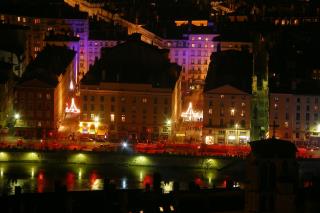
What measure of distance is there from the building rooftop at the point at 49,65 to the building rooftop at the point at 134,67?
87.0 inches

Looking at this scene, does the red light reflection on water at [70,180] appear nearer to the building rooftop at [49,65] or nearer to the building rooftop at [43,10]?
the building rooftop at [49,65]

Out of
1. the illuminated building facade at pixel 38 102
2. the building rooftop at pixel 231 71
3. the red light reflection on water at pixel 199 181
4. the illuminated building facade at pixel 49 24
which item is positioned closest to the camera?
the red light reflection on water at pixel 199 181

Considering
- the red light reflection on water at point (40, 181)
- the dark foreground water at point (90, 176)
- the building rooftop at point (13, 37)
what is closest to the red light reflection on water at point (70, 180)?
the dark foreground water at point (90, 176)

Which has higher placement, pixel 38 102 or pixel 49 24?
pixel 49 24

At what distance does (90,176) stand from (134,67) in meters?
14.1

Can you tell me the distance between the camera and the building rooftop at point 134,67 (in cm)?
7556

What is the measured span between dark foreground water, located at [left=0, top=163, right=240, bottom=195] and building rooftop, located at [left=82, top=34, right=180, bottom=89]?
900 centimetres

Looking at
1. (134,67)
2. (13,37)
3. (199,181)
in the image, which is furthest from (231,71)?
(13,37)

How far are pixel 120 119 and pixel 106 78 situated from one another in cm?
278

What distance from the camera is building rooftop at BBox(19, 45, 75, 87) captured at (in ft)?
248

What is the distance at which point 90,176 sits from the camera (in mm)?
64375

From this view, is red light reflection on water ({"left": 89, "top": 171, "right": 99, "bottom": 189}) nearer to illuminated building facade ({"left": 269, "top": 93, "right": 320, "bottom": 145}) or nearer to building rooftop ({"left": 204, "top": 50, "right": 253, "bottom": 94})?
building rooftop ({"left": 204, "top": 50, "right": 253, "bottom": 94})

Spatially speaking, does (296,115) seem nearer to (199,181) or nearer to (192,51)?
(199,181)

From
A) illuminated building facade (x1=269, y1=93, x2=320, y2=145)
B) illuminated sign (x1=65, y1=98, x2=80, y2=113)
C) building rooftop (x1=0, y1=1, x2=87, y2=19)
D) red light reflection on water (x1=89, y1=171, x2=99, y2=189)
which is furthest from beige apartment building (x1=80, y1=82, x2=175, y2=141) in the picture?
building rooftop (x1=0, y1=1, x2=87, y2=19)
